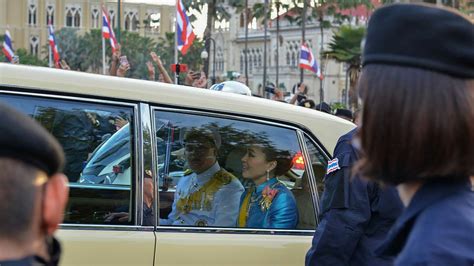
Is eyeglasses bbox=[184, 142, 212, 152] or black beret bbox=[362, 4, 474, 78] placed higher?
black beret bbox=[362, 4, 474, 78]

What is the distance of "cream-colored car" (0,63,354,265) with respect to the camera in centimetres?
342

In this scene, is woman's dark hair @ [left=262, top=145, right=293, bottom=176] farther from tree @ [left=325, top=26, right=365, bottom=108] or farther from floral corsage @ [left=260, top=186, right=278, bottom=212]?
tree @ [left=325, top=26, right=365, bottom=108]

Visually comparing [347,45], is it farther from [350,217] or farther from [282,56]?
[282,56]

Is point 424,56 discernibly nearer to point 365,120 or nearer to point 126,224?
point 365,120

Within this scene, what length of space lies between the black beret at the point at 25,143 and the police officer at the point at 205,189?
2107mm

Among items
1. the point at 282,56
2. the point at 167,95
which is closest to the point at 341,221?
the point at 167,95

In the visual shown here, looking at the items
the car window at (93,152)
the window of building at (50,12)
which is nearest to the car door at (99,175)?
the car window at (93,152)

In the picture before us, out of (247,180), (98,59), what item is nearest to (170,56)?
(98,59)

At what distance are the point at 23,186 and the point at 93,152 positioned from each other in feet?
6.70

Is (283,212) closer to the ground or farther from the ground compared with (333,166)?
closer to the ground

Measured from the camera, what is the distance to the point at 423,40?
1742 millimetres

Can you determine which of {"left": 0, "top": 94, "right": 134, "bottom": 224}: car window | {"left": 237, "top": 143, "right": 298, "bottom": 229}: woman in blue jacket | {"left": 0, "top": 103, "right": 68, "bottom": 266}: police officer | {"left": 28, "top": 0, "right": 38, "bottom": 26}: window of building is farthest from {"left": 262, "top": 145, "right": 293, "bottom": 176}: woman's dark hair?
{"left": 28, "top": 0, "right": 38, "bottom": 26}: window of building

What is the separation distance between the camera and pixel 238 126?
387cm

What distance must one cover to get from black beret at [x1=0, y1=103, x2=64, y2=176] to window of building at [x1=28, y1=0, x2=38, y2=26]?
395 feet
